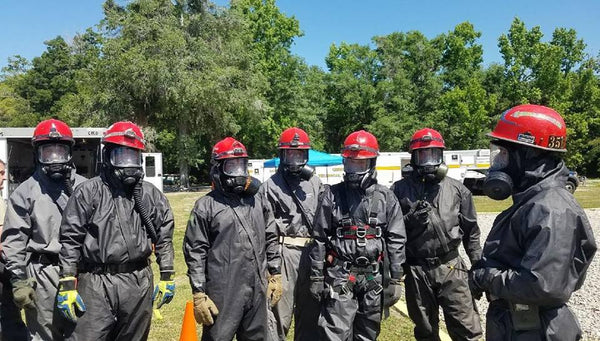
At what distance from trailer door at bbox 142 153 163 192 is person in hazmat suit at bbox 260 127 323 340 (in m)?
18.7

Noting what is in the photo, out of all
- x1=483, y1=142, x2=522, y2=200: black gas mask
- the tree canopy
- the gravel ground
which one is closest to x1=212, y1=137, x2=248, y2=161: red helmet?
x1=483, y1=142, x2=522, y2=200: black gas mask

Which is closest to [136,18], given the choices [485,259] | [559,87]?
[485,259]

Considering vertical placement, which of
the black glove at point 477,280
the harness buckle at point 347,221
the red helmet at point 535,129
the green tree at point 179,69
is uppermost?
the green tree at point 179,69

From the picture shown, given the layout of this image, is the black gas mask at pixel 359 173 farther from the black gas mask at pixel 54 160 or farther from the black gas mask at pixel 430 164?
the black gas mask at pixel 54 160

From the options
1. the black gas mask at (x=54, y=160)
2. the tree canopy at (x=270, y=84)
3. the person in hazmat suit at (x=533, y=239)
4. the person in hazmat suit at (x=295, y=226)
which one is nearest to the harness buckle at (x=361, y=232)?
the person in hazmat suit at (x=295, y=226)

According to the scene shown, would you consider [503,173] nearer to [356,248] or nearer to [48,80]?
[356,248]

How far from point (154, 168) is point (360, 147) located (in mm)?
20688

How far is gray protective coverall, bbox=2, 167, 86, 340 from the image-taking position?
420 centimetres

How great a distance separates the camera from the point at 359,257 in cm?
429

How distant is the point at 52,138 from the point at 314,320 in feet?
11.1

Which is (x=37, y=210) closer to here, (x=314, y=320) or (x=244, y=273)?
(x=244, y=273)

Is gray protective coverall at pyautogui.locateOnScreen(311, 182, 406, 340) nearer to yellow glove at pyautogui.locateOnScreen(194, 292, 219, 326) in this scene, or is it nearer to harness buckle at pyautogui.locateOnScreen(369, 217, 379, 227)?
harness buckle at pyautogui.locateOnScreen(369, 217, 379, 227)

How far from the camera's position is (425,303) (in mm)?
4766

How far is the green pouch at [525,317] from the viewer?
267 cm
